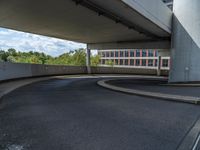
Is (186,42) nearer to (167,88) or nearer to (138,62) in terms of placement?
(167,88)

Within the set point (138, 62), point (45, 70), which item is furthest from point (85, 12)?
point (138, 62)

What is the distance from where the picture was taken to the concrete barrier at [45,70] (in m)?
12.2

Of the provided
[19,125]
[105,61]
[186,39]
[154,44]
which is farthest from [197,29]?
[105,61]

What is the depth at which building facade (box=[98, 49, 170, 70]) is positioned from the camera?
61.9 metres

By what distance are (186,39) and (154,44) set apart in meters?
6.90

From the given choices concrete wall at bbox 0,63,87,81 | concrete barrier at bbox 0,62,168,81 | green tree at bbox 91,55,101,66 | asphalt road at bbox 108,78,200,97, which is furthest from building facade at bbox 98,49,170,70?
asphalt road at bbox 108,78,200,97

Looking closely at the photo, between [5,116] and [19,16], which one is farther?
[19,16]

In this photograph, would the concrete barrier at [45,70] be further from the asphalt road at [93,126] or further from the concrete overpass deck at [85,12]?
the asphalt road at [93,126]

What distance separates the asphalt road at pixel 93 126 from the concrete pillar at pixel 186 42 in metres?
8.67

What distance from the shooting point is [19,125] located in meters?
4.02

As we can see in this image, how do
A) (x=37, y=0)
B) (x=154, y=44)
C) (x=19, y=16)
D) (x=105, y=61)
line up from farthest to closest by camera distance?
(x=105, y=61) → (x=154, y=44) → (x=19, y=16) → (x=37, y=0)

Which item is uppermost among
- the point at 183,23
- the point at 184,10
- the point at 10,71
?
the point at 184,10

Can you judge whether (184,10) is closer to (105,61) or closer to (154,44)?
(154,44)

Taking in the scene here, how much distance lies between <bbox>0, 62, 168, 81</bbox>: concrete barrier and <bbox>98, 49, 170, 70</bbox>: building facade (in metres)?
31.4
